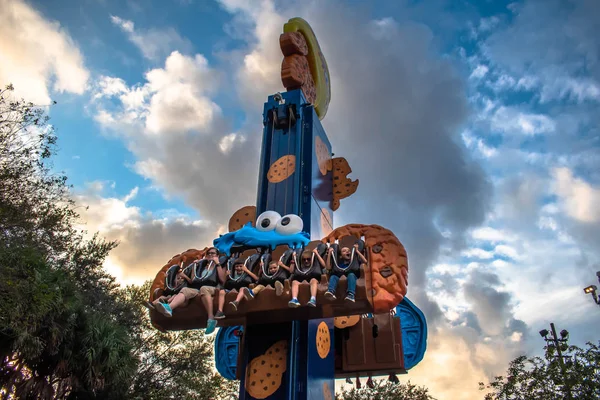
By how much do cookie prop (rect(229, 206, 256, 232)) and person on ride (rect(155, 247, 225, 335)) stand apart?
313cm

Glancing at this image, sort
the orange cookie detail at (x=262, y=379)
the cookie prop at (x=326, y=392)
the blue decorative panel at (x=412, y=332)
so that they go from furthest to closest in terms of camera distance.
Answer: the blue decorative panel at (x=412, y=332) < the cookie prop at (x=326, y=392) < the orange cookie detail at (x=262, y=379)

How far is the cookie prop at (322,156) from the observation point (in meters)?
14.2

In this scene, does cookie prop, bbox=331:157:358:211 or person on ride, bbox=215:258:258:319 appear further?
cookie prop, bbox=331:157:358:211

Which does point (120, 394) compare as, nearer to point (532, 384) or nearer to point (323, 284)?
point (323, 284)

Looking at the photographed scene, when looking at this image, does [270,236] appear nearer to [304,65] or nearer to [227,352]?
[227,352]

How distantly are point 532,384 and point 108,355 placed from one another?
42.1ft

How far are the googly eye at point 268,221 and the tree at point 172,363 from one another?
11.0m

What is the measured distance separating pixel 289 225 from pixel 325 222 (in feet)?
8.77

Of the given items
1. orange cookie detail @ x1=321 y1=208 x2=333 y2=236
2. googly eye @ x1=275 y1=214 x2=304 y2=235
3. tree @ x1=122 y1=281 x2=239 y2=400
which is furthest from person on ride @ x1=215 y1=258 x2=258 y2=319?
tree @ x1=122 y1=281 x2=239 y2=400

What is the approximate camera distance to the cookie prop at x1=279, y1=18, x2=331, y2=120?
49.8 ft

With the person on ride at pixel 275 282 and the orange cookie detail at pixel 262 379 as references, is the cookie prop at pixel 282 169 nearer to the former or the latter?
the person on ride at pixel 275 282

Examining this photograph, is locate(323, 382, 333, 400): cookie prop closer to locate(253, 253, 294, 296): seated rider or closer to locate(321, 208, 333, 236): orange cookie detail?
locate(253, 253, 294, 296): seated rider

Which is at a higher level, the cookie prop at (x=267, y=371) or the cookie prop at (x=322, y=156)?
the cookie prop at (x=322, y=156)

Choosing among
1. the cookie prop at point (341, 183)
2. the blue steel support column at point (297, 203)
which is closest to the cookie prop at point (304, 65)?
the blue steel support column at point (297, 203)
